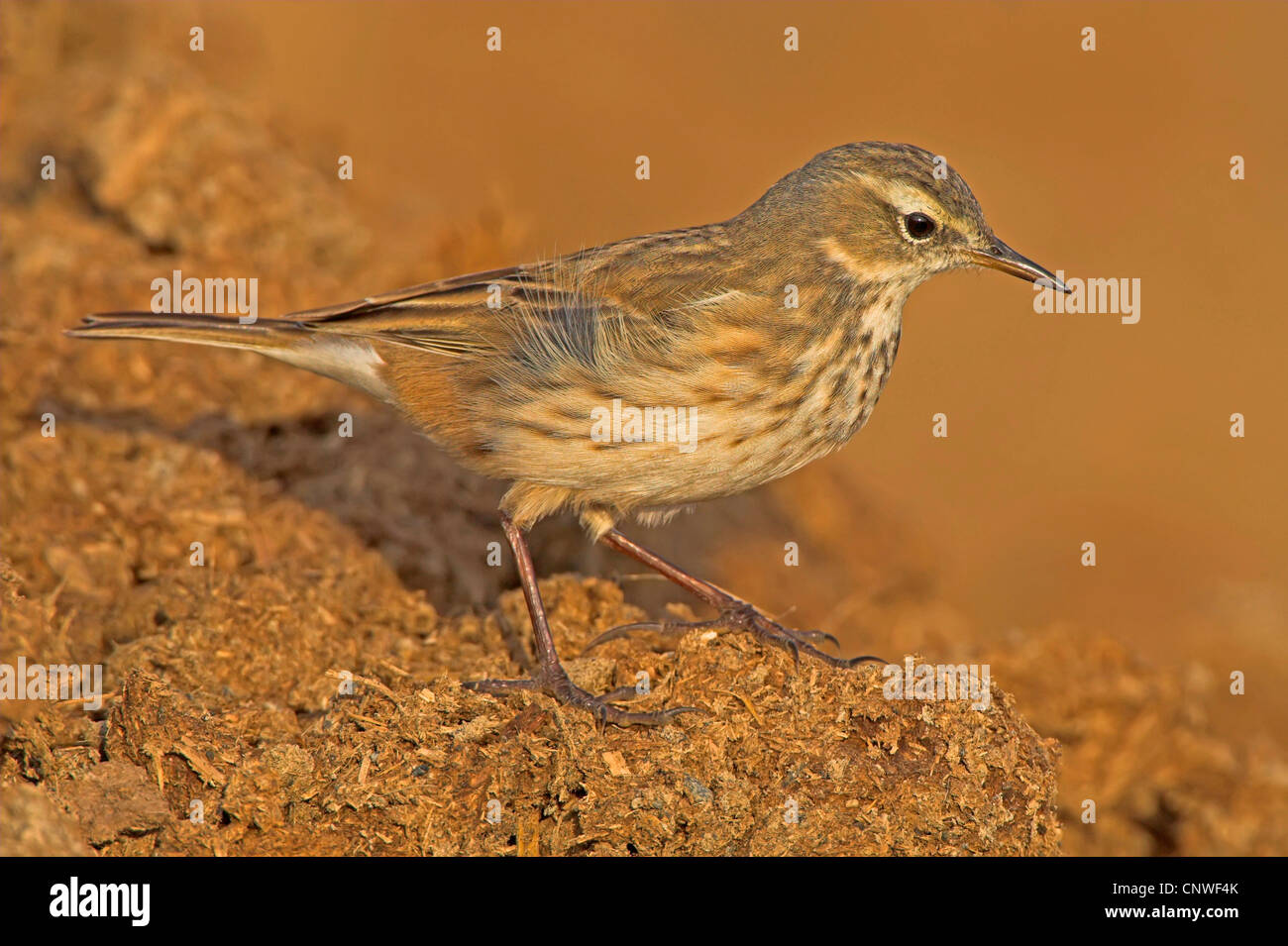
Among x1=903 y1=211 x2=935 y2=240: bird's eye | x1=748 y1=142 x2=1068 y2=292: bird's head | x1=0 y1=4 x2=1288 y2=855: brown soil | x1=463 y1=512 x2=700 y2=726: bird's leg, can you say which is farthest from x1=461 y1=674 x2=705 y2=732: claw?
x1=903 y1=211 x2=935 y2=240: bird's eye

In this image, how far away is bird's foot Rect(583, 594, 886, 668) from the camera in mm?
5234

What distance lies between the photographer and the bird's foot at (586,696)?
4664mm

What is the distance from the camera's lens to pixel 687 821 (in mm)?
4328

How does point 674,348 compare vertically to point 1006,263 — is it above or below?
below

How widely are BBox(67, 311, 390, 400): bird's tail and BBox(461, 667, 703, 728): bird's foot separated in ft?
5.23

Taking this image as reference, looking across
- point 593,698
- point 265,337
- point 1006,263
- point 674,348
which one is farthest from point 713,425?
point 265,337

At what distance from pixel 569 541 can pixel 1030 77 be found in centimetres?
1190

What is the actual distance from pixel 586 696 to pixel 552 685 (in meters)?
0.14

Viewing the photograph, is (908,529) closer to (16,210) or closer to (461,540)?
(461,540)

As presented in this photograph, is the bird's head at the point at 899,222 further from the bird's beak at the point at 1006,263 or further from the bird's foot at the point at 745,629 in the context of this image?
the bird's foot at the point at 745,629

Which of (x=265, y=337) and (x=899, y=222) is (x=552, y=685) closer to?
(x=265, y=337)

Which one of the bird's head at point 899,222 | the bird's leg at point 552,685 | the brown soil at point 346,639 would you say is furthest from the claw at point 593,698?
the bird's head at point 899,222

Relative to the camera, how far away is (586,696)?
15.8 ft

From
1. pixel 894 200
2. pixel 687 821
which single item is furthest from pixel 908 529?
pixel 687 821
